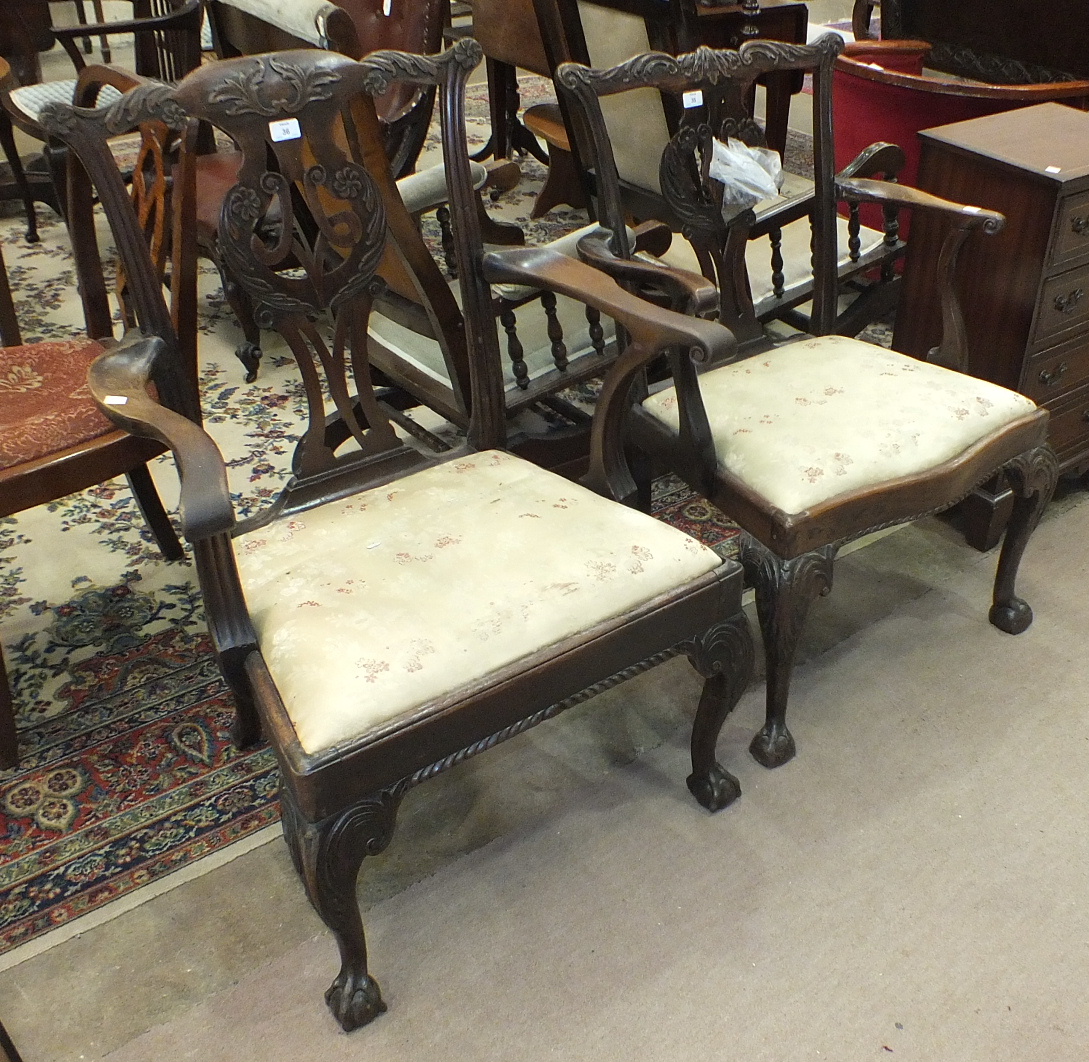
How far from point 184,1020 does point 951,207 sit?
1677mm

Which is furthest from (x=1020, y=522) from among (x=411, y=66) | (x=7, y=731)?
(x=7, y=731)

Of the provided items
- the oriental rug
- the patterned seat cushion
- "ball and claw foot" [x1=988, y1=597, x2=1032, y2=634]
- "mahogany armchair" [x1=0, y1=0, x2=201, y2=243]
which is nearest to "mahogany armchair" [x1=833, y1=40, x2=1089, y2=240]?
"ball and claw foot" [x1=988, y1=597, x2=1032, y2=634]

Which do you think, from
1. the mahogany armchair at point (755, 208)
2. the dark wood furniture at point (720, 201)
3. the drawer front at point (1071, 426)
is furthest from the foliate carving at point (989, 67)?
the drawer front at point (1071, 426)

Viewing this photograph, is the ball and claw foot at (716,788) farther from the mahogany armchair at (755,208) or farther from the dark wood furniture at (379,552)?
the mahogany armchair at (755,208)

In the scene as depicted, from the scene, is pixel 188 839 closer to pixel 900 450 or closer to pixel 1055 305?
pixel 900 450

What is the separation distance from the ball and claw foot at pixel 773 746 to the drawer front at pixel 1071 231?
3.14 feet

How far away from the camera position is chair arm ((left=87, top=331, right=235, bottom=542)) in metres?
1.11

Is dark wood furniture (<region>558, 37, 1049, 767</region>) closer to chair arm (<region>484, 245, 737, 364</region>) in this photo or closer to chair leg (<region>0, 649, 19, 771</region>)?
chair arm (<region>484, 245, 737, 364</region>)

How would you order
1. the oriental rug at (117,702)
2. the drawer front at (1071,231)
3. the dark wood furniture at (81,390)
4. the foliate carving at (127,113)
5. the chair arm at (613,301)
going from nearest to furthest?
the foliate carving at (127,113), the chair arm at (613,301), the dark wood furniture at (81,390), the oriental rug at (117,702), the drawer front at (1071,231)

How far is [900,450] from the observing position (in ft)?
5.09

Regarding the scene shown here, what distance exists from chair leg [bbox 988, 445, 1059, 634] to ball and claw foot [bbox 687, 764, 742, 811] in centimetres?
66

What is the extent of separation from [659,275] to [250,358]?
5.27 feet

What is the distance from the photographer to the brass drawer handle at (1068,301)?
1.90m

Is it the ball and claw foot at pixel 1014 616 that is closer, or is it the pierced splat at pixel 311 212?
the pierced splat at pixel 311 212
